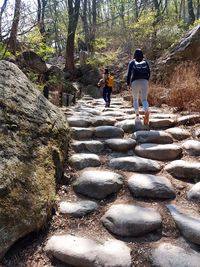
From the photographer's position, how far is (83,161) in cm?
344

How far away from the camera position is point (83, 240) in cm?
214

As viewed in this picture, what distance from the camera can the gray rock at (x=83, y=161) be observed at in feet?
11.1

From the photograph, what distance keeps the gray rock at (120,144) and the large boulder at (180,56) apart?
5921mm

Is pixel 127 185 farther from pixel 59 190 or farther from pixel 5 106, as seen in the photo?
pixel 5 106

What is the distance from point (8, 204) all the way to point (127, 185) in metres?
1.31

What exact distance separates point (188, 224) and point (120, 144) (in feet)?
5.70

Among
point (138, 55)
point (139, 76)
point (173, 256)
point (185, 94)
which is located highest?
point (138, 55)

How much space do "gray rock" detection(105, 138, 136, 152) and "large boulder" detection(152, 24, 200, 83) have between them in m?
5.92

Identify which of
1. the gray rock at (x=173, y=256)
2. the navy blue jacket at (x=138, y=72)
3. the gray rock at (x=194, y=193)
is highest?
the navy blue jacket at (x=138, y=72)

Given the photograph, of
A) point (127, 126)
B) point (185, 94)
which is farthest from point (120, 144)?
point (185, 94)

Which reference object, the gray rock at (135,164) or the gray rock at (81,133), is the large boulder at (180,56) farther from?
the gray rock at (135,164)

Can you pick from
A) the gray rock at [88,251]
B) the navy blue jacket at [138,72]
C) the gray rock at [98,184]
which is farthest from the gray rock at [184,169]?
the navy blue jacket at [138,72]

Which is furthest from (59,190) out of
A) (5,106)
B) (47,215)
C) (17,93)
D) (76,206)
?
(17,93)

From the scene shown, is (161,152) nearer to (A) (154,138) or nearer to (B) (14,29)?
(A) (154,138)
